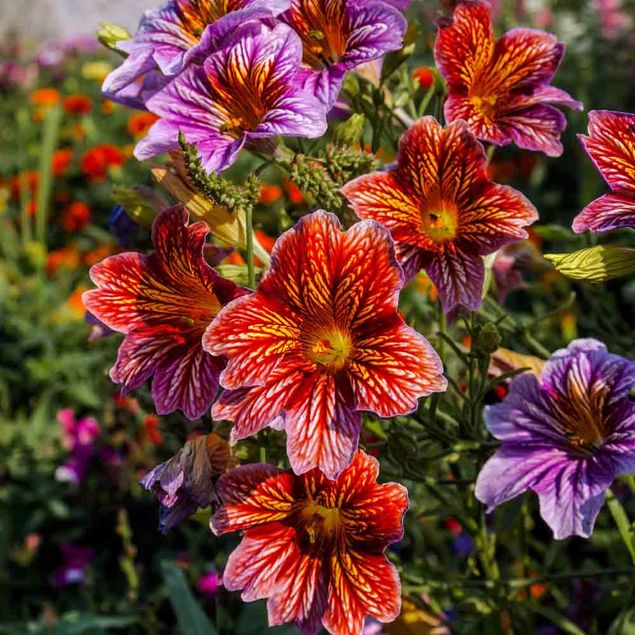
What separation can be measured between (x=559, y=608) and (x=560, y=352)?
617 mm

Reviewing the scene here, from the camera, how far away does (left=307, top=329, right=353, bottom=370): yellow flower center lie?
2.53 feet

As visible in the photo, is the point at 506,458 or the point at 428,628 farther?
the point at 428,628

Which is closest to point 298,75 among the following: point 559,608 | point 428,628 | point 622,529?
point 622,529

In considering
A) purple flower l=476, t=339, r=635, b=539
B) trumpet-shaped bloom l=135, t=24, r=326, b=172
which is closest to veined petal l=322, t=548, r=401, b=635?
purple flower l=476, t=339, r=635, b=539

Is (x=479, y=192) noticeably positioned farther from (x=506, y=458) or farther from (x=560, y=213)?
(x=560, y=213)

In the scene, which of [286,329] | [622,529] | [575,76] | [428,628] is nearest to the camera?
[286,329]

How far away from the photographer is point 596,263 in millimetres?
779

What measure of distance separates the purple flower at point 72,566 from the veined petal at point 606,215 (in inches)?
49.6

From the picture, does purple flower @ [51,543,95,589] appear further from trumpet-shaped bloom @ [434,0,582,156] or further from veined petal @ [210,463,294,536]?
trumpet-shaped bloom @ [434,0,582,156]

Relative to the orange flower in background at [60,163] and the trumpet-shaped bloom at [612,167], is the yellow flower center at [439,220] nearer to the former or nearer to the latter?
the trumpet-shaped bloom at [612,167]

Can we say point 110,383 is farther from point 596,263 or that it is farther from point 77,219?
point 77,219

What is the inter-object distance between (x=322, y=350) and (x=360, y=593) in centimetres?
19

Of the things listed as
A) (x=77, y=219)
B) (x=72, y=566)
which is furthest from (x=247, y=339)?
(x=77, y=219)

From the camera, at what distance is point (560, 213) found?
2.81 m
